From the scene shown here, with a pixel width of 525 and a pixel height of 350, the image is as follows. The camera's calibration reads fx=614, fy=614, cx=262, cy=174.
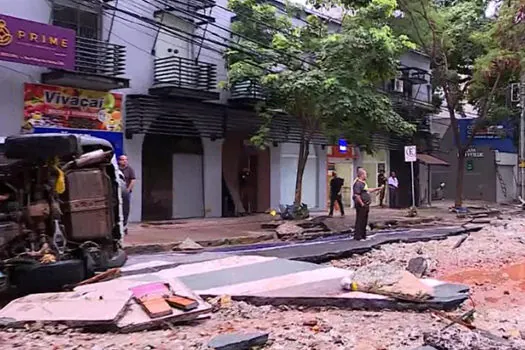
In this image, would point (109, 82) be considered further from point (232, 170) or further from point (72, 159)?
point (72, 159)

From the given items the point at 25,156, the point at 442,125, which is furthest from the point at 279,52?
the point at 442,125

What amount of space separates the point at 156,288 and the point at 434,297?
3.12 meters

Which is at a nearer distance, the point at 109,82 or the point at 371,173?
the point at 109,82

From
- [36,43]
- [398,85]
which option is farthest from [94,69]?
[398,85]

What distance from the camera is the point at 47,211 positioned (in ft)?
21.3

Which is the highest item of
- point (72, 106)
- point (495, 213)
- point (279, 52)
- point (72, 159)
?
point (279, 52)

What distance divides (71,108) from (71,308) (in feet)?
40.6

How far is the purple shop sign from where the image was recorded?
14906 mm

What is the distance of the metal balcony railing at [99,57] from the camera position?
16656 millimetres

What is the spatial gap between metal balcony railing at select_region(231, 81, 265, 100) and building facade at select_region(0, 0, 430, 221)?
0.12 ft

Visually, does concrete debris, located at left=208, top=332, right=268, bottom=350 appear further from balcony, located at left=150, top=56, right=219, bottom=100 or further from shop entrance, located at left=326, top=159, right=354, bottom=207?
shop entrance, located at left=326, top=159, right=354, bottom=207

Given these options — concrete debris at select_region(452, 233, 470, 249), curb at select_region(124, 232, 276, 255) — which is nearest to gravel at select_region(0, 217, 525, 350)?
concrete debris at select_region(452, 233, 470, 249)

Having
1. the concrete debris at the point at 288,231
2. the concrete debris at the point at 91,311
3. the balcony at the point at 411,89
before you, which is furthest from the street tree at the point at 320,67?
the concrete debris at the point at 91,311

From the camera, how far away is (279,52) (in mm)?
19250
